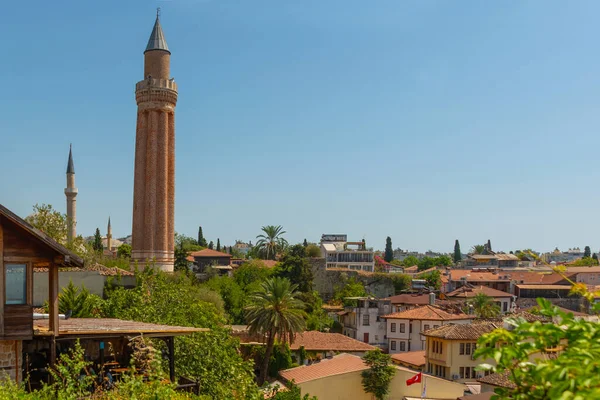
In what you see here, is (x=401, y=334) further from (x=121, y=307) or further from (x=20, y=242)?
(x=20, y=242)

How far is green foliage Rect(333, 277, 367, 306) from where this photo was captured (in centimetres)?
6391

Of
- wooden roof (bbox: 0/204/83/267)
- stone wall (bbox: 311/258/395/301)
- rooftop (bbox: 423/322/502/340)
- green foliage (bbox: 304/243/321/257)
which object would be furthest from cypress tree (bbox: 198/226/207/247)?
wooden roof (bbox: 0/204/83/267)

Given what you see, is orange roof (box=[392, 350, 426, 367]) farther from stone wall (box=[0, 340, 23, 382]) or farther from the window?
the window

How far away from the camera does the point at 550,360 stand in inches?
146

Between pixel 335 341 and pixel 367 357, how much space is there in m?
12.7

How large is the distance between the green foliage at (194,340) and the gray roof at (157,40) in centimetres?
2257

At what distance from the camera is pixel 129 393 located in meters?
8.60

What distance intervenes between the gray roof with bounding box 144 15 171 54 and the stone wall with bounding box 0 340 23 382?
37.9 metres

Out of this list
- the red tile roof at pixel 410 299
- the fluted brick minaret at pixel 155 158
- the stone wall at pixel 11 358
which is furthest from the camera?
the red tile roof at pixel 410 299

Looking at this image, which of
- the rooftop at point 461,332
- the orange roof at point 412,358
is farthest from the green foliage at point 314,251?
the rooftop at point 461,332

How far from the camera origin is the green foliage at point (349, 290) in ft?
210

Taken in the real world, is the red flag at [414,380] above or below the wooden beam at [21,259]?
below

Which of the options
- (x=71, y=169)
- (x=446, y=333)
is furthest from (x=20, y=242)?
(x=71, y=169)

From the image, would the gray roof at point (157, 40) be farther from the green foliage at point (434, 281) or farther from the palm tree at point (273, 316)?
the green foliage at point (434, 281)
